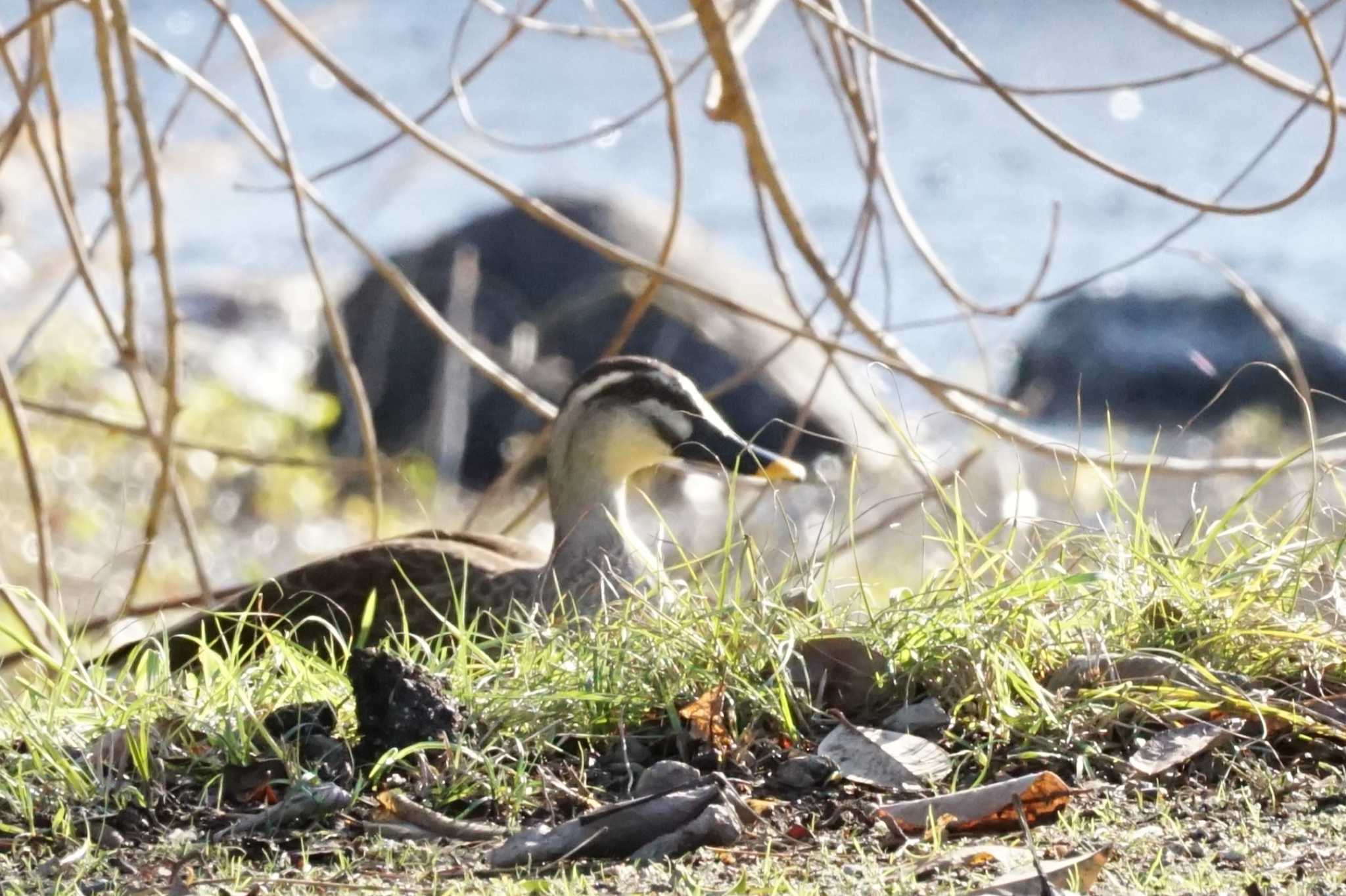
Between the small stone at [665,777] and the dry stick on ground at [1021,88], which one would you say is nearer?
the small stone at [665,777]

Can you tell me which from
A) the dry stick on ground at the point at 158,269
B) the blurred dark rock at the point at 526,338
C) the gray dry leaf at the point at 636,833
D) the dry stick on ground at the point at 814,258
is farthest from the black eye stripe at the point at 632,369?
the blurred dark rock at the point at 526,338

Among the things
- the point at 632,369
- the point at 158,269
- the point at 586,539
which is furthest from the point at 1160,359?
the point at 158,269

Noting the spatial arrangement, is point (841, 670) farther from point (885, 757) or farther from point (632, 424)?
point (632, 424)

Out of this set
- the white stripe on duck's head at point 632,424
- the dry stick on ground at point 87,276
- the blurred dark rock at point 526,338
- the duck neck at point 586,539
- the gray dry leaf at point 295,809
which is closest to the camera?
the gray dry leaf at point 295,809

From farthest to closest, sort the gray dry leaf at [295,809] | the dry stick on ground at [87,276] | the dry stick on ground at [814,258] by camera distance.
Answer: the dry stick on ground at [87,276] → the dry stick on ground at [814,258] → the gray dry leaf at [295,809]

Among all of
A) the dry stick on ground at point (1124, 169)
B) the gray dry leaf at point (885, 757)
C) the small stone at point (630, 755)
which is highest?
the dry stick on ground at point (1124, 169)

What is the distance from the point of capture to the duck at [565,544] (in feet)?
18.1

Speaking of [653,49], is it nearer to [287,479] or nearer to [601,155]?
[287,479]

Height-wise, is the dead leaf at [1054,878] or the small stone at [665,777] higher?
the dead leaf at [1054,878]

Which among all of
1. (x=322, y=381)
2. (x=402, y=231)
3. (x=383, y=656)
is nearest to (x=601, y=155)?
(x=402, y=231)

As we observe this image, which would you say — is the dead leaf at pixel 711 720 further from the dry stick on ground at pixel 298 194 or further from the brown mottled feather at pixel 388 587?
the brown mottled feather at pixel 388 587

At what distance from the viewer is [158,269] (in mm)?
4430

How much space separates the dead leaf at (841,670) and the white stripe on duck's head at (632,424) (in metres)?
2.79

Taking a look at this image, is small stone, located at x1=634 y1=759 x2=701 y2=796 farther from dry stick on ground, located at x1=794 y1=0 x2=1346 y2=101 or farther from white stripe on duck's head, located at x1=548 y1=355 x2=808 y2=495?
white stripe on duck's head, located at x1=548 y1=355 x2=808 y2=495
